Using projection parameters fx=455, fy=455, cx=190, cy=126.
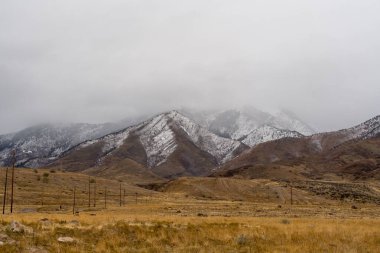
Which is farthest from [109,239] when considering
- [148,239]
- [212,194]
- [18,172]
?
[212,194]

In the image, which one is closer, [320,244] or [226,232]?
[320,244]

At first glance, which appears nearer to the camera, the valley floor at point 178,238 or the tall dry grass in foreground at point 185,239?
the valley floor at point 178,238

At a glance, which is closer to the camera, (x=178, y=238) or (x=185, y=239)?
(x=185, y=239)

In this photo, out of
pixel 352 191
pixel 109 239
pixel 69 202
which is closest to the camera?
pixel 109 239

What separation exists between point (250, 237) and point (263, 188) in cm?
14785

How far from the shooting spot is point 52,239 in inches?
935

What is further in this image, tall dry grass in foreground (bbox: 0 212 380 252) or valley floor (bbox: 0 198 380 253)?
tall dry grass in foreground (bbox: 0 212 380 252)

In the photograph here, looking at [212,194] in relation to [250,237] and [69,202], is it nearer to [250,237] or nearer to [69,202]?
[69,202]

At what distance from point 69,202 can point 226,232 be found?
257 ft

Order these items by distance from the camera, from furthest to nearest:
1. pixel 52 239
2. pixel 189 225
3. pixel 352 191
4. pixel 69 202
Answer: pixel 352 191, pixel 69 202, pixel 189 225, pixel 52 239

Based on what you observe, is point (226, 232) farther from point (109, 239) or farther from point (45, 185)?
point (45, 185)

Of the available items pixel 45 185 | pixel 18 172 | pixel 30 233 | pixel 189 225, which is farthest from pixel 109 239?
pixel 18 172

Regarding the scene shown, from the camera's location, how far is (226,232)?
29.9 metres

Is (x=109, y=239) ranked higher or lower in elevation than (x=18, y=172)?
lower
